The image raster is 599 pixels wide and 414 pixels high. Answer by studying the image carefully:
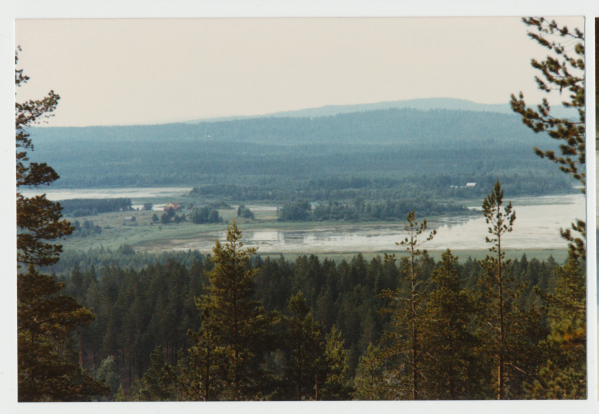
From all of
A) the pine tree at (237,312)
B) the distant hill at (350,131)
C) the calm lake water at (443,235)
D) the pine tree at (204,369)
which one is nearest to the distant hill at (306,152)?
the distant hill at (350,131)

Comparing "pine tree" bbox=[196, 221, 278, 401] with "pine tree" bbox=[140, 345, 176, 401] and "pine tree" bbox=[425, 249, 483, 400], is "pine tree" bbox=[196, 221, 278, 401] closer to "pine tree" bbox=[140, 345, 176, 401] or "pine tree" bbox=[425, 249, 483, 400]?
"pine tree" bbox=[140, 345, 176, 401]

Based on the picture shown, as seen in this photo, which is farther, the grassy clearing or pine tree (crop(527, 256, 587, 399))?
the grassy clearing

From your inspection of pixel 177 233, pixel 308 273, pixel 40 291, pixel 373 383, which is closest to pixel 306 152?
pixel 308 273

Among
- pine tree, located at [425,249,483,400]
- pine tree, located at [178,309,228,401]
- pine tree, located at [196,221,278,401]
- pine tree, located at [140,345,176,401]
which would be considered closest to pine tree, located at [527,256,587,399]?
pine tree, located at [425,249,483,400]

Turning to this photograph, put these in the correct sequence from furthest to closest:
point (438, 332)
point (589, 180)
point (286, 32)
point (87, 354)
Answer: point (87, 354), point (438, 332), point (286, 32), point (589, 180)
